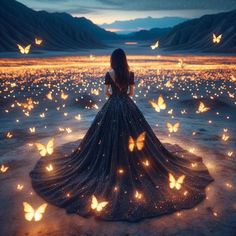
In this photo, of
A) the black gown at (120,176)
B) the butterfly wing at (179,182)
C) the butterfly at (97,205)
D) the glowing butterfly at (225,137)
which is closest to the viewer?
the butterfly at (97,205)

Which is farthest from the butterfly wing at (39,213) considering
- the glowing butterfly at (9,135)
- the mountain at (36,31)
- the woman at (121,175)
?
the mountain at (36,31)

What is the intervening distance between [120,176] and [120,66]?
203cm

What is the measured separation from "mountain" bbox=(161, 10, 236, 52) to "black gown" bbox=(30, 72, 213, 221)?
198ft

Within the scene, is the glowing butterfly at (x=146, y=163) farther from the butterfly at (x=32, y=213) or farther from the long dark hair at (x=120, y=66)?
the butterfly at (x=32, y=213)

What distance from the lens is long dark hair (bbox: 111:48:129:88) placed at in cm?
612

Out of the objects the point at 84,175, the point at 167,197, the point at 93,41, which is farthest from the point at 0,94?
the point at 93,41

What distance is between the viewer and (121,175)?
6.09 meters

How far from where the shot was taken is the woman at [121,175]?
567 centimetres

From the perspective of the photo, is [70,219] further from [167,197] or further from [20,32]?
[20,32]

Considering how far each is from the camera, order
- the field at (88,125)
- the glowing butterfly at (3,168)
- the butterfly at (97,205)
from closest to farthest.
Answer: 1. the field at (88,125)
2. the butterfly at (97,205)
3. the glowing butterfly at (3,168)

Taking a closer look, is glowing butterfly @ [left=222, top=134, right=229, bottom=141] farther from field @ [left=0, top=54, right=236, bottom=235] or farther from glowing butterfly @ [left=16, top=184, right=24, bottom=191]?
glowing butterfly @ [left=16, top=184, right=24, bottom=191]

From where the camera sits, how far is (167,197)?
584 cm

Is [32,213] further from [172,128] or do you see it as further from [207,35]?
[207,35]

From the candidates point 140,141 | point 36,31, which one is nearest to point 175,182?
point 140,141
